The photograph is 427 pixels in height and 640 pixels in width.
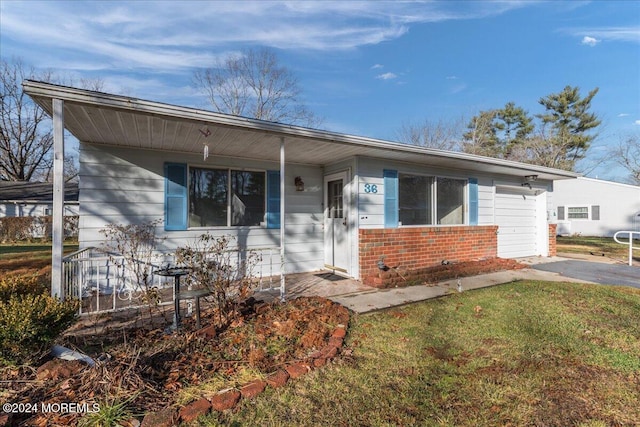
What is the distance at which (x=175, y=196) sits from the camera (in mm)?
5500

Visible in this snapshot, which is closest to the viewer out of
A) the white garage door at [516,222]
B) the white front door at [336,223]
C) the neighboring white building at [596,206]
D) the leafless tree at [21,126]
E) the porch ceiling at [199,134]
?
the porch ceiling at [199,134]

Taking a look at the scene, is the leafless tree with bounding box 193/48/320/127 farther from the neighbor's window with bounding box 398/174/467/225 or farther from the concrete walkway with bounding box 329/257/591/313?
the concrete walkway with bounding box 329/257/591/313

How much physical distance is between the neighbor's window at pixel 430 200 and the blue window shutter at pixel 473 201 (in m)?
0.17

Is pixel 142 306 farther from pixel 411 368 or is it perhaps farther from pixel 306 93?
pixel 306 93

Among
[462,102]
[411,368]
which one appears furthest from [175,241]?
[462,102]

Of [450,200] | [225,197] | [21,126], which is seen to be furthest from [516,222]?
[21,126]

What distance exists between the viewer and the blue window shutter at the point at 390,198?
625 centimetres

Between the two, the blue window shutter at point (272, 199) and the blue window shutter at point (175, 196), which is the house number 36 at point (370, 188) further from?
the blue window shutter at point (175, 196)

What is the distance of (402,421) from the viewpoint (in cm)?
199

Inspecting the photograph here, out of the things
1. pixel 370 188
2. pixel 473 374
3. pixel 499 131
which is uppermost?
pixel 499 131

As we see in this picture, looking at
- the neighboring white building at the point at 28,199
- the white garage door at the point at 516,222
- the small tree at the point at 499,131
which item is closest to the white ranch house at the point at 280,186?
the white garage door at the point at 516,222

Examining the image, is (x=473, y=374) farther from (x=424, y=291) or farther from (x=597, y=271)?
(x=597, y=271)

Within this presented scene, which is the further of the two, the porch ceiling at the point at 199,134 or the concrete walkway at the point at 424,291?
the concrete walkway at the point at 424,291

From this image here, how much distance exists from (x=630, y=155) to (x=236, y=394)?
111 ft
